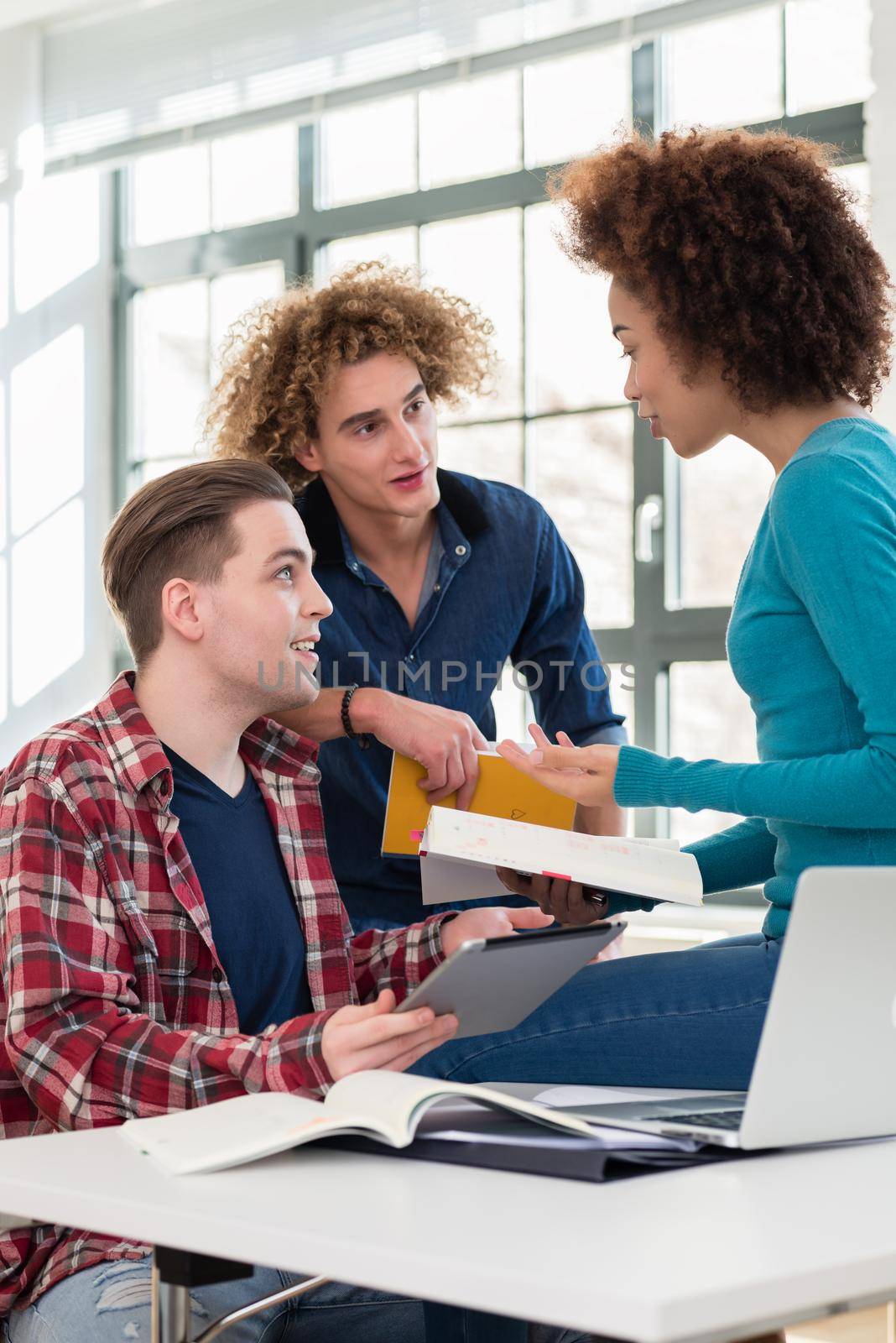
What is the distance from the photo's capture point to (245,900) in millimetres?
1685

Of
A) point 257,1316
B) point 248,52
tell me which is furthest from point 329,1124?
point 248,52

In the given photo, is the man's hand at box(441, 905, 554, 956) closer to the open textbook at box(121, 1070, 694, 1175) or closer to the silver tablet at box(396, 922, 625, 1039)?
the silver tablet at box(396, 922, 625, 1039)

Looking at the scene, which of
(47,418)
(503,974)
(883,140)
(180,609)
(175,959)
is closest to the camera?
(503,974)

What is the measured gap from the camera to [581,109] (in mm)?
4262

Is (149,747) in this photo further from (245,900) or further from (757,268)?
(757,268)

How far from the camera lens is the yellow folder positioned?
189 centimetres

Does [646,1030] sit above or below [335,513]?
below

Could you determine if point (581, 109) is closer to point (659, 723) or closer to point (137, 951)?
point (659, 723)

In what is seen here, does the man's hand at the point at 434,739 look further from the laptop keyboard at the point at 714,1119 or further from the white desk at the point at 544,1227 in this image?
the white desk at the point at 544,1227

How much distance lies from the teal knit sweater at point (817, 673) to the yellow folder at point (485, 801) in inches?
17.4

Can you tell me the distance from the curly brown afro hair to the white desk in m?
0.82

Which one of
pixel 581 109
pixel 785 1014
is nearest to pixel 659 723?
pixel 581 109

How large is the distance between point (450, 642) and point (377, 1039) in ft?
4.16

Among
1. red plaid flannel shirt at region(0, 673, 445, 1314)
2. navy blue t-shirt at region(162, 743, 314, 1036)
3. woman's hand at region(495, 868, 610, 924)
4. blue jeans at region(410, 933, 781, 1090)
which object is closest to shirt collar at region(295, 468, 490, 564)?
red plaid flannel shirt at region(0, 673, 445, 1314)
